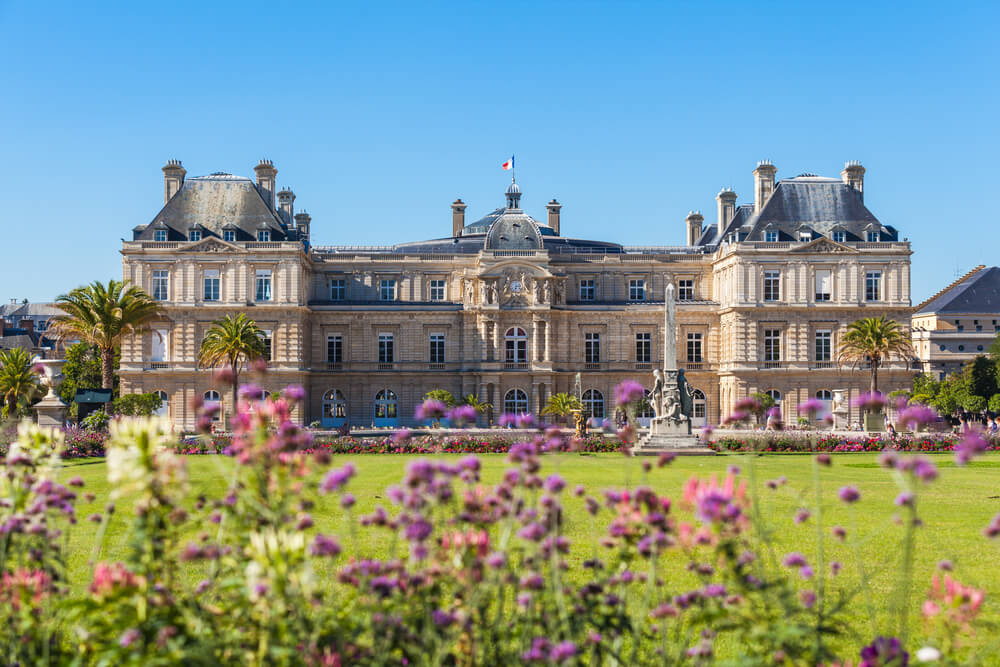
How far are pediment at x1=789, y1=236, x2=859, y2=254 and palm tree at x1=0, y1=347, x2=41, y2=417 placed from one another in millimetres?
43220

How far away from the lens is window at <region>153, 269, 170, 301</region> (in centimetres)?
5722

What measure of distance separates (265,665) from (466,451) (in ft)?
109

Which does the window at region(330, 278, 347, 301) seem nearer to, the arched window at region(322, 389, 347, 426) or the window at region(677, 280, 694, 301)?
the arched window at region(322, 389, 347, 426)

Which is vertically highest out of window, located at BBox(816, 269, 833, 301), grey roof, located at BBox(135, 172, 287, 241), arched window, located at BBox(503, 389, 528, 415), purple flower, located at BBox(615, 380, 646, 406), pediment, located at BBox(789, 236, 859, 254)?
grey roof, located at BBox(135, 172, 287, 241)

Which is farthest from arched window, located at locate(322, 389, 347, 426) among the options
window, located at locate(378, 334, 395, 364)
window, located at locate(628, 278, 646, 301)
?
window, located at locate(628, 278, 646, 301)

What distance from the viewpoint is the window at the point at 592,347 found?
61.7 metres

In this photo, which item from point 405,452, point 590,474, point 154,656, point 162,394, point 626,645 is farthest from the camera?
Result: point 162,394

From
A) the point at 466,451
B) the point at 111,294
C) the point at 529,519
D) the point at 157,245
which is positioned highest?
the point at 157,245

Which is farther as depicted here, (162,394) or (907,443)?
(162,394)

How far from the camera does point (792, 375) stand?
5831cm

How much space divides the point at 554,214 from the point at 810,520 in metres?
58.5

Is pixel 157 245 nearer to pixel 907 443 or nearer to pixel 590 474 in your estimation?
pixel 590 474

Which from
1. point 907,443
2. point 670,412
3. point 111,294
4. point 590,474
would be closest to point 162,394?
point 111,294

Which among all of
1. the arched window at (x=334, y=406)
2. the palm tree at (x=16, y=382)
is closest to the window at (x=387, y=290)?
the arched window at (x=334, y=406)
